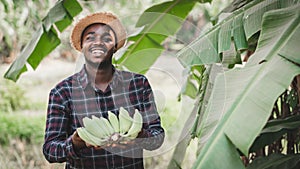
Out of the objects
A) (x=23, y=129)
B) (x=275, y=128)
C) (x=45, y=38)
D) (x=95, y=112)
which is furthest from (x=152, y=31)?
(x=23, y=129)

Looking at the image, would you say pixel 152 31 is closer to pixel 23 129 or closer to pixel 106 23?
pixel 106 23

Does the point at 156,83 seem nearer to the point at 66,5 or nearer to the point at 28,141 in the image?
the point at 66,5

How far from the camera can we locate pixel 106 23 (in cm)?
93

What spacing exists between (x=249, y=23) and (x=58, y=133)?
465 millimetres

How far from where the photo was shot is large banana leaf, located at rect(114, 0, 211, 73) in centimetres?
123

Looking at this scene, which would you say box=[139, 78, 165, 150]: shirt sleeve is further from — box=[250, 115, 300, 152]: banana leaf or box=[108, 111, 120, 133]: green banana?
box=[250, 115, 300, 152]: banana leaf

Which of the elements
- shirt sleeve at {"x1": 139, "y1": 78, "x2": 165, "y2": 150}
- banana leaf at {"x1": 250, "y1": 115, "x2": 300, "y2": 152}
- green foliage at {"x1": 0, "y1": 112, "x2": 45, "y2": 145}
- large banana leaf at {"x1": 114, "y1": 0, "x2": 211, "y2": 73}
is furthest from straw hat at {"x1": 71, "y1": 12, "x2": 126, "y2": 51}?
green foliage at {"x1": 0, "y1": 112, "x2": 45, "y2": 145}

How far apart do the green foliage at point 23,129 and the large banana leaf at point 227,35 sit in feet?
6.65

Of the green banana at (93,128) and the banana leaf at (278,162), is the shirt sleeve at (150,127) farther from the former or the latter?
the banana leaf at (278,162)

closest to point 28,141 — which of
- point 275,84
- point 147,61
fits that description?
point 147,61

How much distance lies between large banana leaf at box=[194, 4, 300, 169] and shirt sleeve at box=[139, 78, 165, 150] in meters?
0.09

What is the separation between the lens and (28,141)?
3166 mm

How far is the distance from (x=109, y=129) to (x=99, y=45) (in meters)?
0.14

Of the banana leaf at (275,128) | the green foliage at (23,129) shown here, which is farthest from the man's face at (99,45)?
the green foliage at (23,129)
